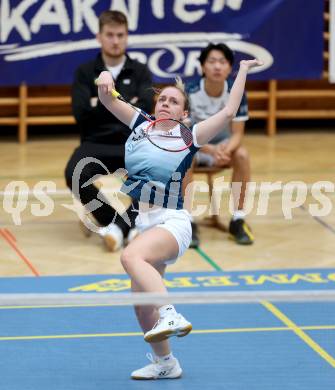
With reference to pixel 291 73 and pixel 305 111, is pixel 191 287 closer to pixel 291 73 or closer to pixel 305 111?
pixel 291 73

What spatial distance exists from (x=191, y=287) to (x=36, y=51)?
4.87 meters

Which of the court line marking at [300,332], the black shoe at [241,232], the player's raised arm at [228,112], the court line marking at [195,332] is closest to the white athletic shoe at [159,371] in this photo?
Result: the court line marking at [195,332]

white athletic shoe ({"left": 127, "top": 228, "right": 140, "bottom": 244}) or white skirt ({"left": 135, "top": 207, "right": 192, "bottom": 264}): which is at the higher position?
white skirt ({"left": 135, "top": 207, "right": 192, "bottom": 264})

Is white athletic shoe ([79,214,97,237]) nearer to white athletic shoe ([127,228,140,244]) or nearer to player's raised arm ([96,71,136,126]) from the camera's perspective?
white athletic shoe ([127,228,140,244])

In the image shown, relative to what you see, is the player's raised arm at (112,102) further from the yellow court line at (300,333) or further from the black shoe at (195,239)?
the black shoe at (195,239)

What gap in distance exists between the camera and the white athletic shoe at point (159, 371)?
17.3 ft

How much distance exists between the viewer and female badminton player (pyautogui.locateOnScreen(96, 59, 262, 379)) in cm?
503

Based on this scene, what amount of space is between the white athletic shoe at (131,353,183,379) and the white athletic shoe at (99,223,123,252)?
2.48 m

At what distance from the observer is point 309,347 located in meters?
5.77

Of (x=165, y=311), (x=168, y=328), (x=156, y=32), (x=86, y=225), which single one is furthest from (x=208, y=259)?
(x=156, y=32)

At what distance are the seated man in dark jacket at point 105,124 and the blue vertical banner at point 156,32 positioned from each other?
2940 mm

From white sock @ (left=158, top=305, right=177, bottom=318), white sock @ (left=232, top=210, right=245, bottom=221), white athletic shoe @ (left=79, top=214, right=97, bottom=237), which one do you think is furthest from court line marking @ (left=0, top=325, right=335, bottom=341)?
white athletic shoe @ (left=79, top=214, right=97, bottom=237)

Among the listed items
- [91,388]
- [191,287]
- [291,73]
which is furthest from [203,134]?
[291,73]

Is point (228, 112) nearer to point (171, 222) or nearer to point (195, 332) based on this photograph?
point (171, 222)
